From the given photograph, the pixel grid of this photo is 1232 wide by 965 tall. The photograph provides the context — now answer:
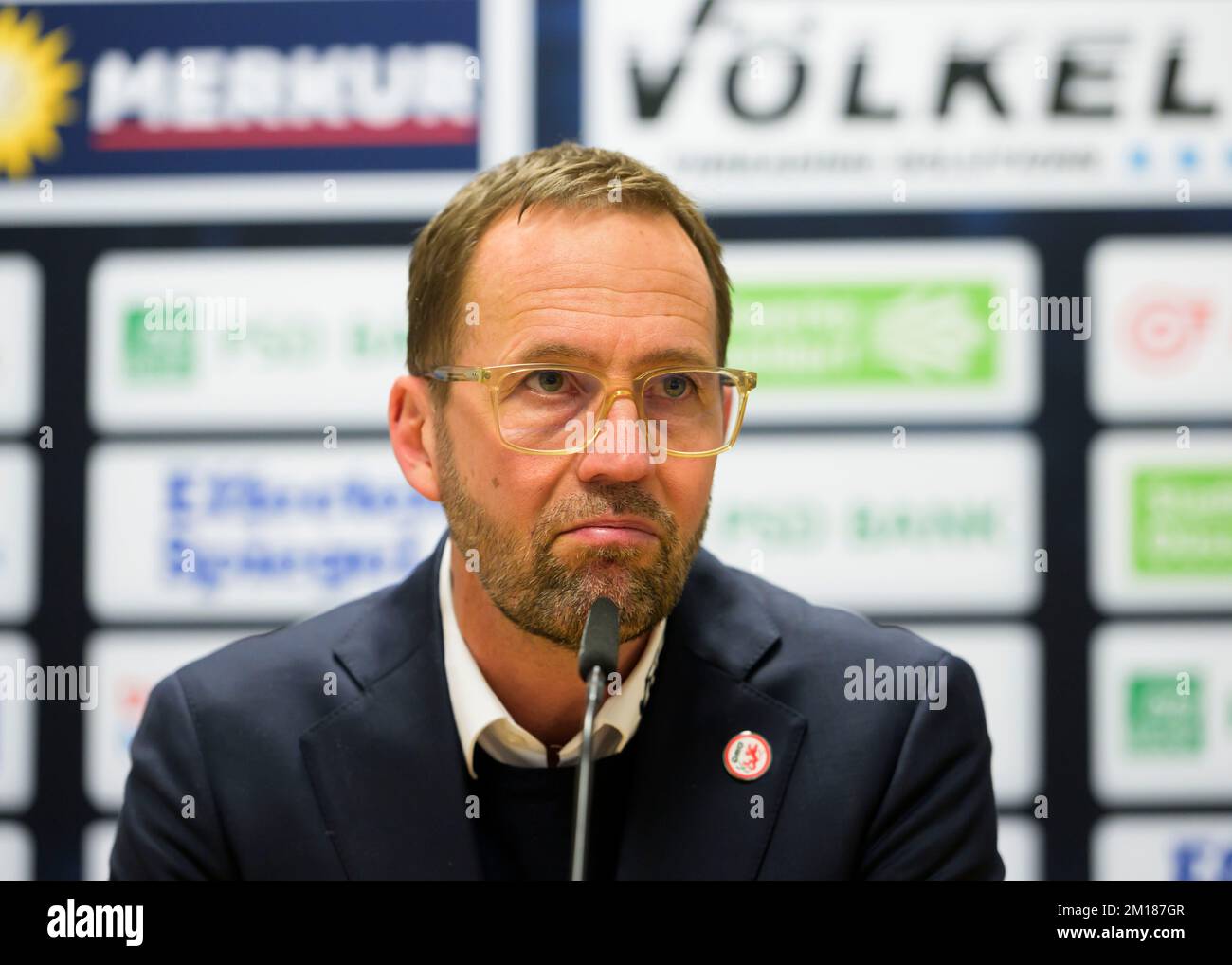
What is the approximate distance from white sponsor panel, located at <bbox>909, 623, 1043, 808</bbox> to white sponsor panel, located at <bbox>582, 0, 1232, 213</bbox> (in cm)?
86

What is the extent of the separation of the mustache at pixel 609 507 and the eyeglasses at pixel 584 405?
0.19 feet

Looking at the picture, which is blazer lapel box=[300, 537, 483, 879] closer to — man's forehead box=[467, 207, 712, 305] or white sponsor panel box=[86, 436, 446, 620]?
man's forehead box=[467, 207, 712, 305]

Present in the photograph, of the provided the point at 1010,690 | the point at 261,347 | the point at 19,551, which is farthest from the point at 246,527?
the point at 1010,690

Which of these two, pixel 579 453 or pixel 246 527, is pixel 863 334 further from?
pixel 246 527

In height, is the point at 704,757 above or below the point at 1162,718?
above

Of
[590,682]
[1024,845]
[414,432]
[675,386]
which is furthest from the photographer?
[1024,845]

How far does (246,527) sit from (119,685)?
1.38 ft

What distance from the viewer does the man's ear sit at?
1568 millimetres

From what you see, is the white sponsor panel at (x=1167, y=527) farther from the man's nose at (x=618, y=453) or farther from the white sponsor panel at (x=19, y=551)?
the white sponsor panel at (x=19, y=551)

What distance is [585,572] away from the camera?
1.30 metres

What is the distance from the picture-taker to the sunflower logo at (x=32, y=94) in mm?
2385

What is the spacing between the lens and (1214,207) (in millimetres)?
2311
